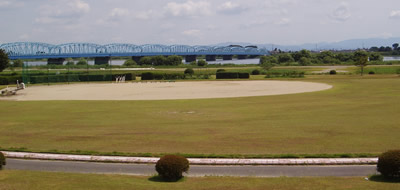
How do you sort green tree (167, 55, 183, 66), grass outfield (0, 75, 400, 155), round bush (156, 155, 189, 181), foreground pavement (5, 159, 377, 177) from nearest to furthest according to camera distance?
1. round bush (156, 155, 189, 181)
2. foreground pavement (5, 159, 377, 177)
3. grass outfield (0, 75, 400, 155)
4. green tree (167, 55, 183, 66)

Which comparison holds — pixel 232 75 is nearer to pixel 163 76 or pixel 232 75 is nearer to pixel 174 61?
pixel 163 76

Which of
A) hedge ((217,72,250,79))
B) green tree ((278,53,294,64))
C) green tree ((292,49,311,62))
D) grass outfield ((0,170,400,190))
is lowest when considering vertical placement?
grass outfield ((0,170,400,190))

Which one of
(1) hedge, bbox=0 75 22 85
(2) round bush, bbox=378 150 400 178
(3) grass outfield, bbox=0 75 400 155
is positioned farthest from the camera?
(1) hedge, bbox=0 75 22 85

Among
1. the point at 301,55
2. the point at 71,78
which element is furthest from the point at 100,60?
the point at 71,78

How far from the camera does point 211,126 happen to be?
27.0 meters

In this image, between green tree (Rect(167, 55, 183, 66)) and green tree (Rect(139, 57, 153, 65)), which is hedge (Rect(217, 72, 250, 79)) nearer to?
green tree (Rect(167, 55, 183, 66))

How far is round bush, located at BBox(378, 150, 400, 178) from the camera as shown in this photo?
13641mm

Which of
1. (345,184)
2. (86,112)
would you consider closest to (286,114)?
(86,112)

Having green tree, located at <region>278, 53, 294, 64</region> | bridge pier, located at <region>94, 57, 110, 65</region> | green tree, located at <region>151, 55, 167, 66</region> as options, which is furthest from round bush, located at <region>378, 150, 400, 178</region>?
bridge pier, located at <region>94, 57, 110, 65</region>

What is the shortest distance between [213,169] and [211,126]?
32.7ft

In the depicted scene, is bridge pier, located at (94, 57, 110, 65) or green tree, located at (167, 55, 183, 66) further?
bridge pier, located at (94, 57, 110, 65)

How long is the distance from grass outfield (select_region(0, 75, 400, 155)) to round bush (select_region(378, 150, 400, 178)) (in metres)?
5.36

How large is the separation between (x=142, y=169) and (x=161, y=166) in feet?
10.0

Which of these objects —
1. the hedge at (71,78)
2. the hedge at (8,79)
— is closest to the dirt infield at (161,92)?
the hedge at (71,78)
